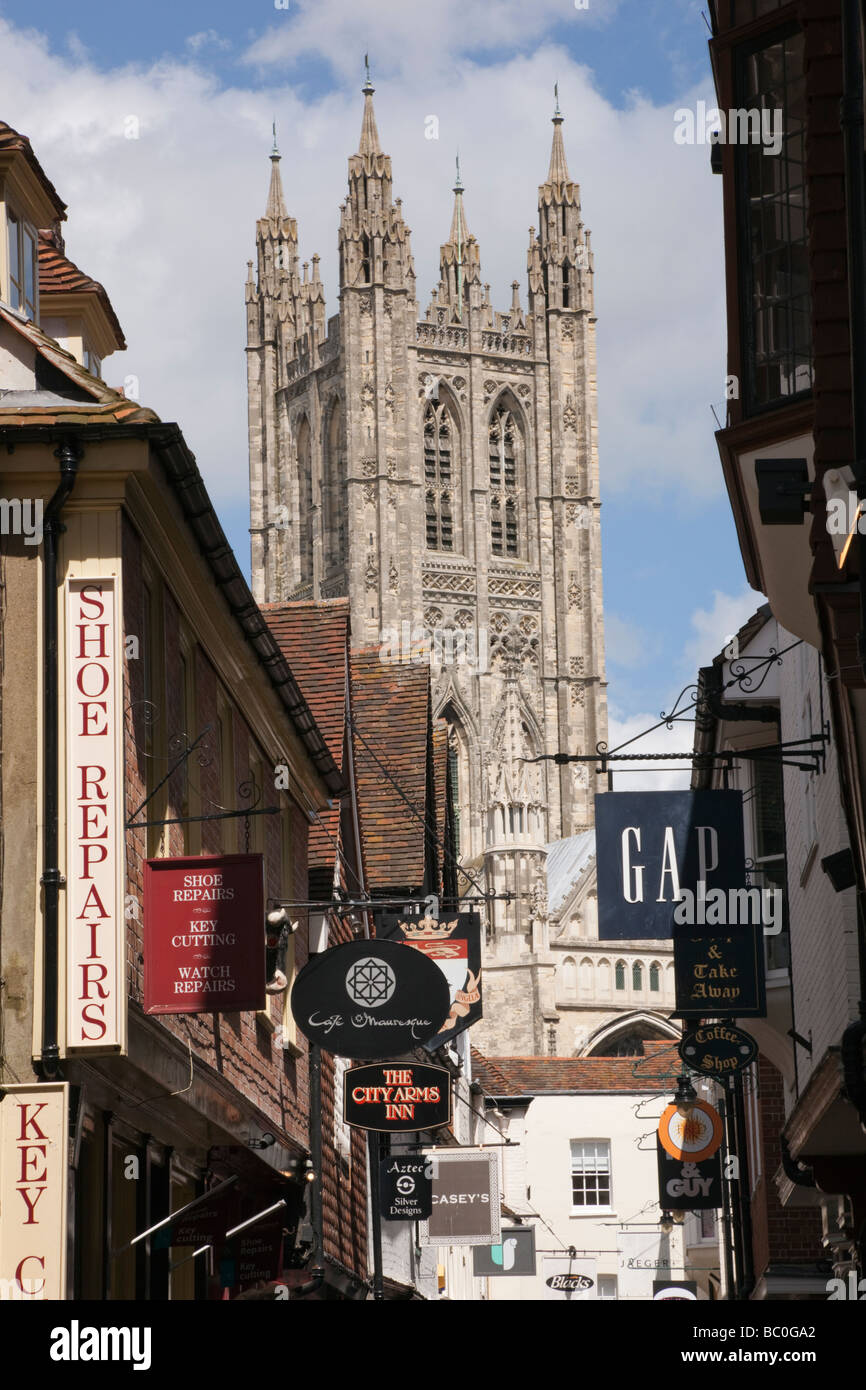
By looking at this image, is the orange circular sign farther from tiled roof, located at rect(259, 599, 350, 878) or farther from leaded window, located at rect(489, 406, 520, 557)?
leaded window, located at rect(489, 406, 520, 557)

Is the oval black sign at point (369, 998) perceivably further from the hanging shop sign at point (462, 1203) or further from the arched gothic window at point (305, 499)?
the arched gothic window at point (305, 499)

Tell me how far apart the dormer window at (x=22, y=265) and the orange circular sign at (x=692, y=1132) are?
1615cm

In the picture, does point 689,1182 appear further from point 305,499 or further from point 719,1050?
point 305,499

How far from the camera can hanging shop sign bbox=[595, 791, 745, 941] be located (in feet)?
61.9

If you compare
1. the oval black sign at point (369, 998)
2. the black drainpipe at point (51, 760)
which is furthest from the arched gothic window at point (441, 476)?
the black drainpipe at point (51, 760)

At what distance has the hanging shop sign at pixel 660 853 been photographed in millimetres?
18875

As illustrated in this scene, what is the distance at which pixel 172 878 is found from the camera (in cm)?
1383

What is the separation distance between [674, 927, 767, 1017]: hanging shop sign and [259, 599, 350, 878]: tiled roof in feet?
15.7

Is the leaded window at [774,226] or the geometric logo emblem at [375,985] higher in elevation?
the leaded window at [774,226]

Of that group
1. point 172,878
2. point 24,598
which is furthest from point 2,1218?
point 24,598

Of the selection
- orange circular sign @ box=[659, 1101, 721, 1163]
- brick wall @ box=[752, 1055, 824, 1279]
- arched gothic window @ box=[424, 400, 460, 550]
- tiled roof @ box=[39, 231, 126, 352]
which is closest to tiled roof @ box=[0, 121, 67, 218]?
tiled roof @ box=[39, 231, 126, 352]

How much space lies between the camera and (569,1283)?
2192 inches
